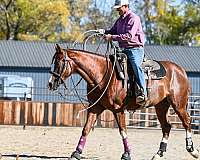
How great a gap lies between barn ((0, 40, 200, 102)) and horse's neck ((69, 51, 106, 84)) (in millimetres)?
24964

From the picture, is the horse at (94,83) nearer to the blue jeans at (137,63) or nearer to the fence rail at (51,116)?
the blue jeans at (137,63)

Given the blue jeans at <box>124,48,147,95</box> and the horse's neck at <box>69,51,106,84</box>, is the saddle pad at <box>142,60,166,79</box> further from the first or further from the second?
the horse's neck at <box>69,51,106,84</box>

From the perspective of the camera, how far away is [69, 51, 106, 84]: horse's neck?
10.4 meters

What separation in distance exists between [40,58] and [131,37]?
2886 cm

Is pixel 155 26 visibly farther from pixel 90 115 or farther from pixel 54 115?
pixel 90 115

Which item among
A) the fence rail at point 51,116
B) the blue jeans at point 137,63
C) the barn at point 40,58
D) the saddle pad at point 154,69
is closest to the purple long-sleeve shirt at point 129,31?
the blue jeans at point 137,63

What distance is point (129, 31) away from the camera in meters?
10.5

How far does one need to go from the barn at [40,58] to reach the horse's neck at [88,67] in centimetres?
2496

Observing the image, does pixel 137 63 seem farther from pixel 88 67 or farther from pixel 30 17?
pixel 30 17

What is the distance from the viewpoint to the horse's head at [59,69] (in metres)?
10.1

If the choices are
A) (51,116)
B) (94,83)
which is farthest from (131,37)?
(51,116)

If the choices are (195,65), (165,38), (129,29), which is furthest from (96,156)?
(165,38)

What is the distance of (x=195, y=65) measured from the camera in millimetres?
40156

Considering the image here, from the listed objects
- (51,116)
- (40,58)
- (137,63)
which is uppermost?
(40,58)
